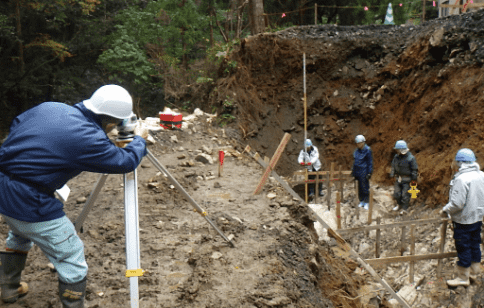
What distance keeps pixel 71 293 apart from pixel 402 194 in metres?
8.00

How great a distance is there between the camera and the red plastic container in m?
8.16

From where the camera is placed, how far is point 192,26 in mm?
14055

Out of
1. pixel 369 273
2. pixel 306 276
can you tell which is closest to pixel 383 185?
pixel 369 273

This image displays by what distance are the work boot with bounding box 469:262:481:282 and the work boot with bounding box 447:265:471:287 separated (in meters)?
0.11

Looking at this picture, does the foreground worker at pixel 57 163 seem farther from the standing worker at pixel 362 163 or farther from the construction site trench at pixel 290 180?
the standing worker at pixel 362 163

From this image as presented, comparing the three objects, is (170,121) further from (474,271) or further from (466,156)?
(474,271)

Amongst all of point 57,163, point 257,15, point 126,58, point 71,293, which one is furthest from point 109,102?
point 257,15

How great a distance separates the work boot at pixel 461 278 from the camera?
5.47m

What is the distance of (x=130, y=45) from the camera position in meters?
12.8

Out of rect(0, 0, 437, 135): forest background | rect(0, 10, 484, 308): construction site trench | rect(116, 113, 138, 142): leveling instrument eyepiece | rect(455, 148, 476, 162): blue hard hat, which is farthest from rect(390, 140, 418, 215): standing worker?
rect(116, 113, 138, 142): leveling instrument eyepiece

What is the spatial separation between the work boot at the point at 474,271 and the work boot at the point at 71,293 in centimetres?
541

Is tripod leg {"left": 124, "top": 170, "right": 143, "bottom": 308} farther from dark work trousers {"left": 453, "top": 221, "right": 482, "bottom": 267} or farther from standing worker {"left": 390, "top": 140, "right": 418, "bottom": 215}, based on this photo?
standing worker {"left": 390, "top": 140, "right": 418, "bottom": 215}

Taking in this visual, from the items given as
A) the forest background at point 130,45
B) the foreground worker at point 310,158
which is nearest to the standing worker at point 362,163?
the foreground worker at point 310,158

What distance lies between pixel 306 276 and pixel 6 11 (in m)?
12.7
